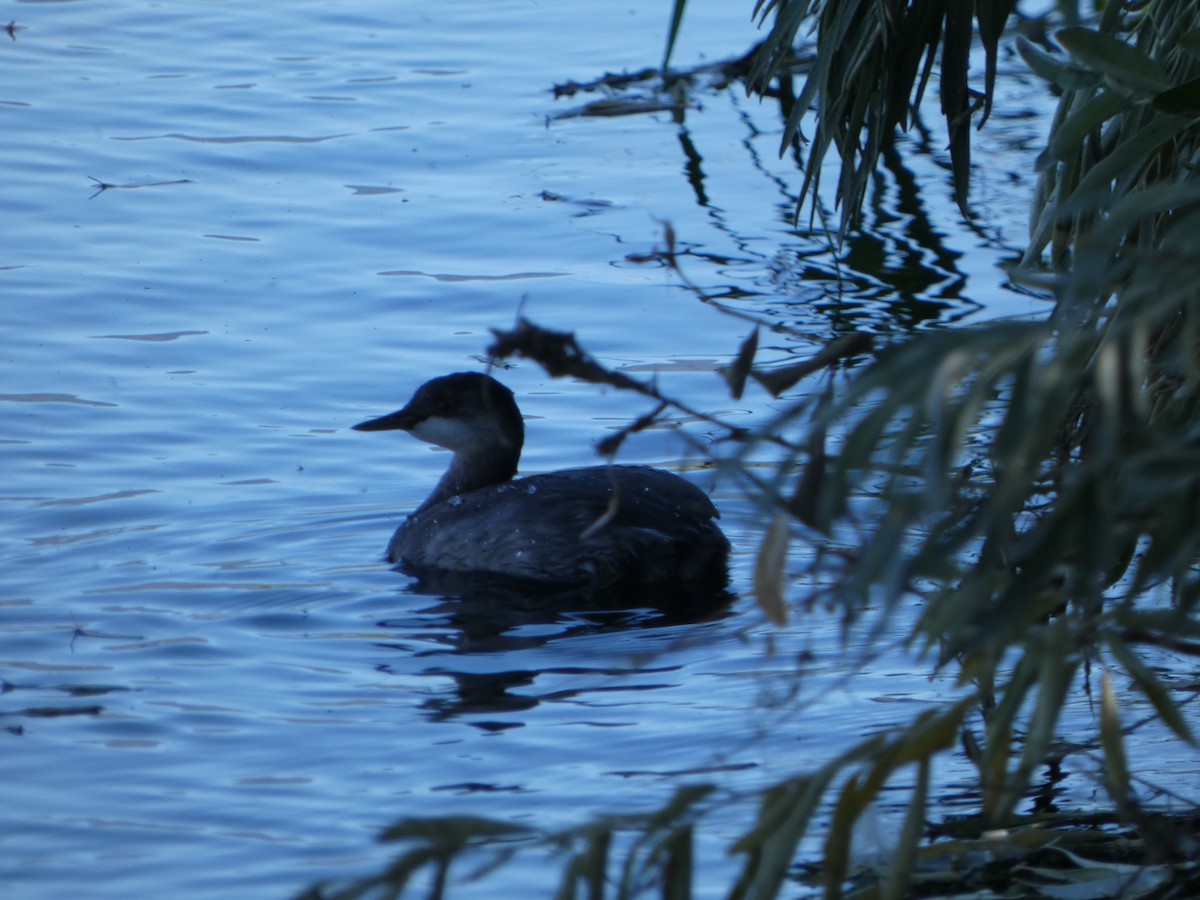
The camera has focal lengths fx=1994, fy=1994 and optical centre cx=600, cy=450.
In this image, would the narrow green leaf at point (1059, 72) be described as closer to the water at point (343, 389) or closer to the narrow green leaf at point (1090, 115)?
the narrow green leaf at point (1090, 115)

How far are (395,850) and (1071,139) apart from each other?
216cm

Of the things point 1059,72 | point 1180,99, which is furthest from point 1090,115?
point 1180,99

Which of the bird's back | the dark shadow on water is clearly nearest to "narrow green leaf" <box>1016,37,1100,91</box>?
the dark shadow on water

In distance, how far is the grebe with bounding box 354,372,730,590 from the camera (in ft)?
21.7

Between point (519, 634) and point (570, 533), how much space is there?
60 cm

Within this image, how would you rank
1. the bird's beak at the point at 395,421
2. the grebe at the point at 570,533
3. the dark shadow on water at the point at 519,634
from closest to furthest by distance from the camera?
the dark shadow on water at the point at 519,634 → the grebe at the point at 570,533 → the bird's beak at the point at 395,421

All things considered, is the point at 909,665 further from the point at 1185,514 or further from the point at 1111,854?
the point at 1185,514

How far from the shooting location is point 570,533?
264 inches

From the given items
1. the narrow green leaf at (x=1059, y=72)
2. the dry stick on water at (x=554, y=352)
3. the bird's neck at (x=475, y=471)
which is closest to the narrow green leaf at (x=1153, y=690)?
the dry stick on water at (x=554, y=352)

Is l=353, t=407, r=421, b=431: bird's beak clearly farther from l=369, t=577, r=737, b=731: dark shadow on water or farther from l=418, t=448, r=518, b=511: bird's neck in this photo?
l=369, t=577, r=737, b=731: dark shadow on water

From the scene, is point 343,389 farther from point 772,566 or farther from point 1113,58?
point 772,566

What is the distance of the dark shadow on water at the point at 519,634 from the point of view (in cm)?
560

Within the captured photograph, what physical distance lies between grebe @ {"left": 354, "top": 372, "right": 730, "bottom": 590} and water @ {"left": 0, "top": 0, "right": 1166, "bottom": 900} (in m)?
0.27

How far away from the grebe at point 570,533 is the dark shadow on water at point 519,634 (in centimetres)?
8
